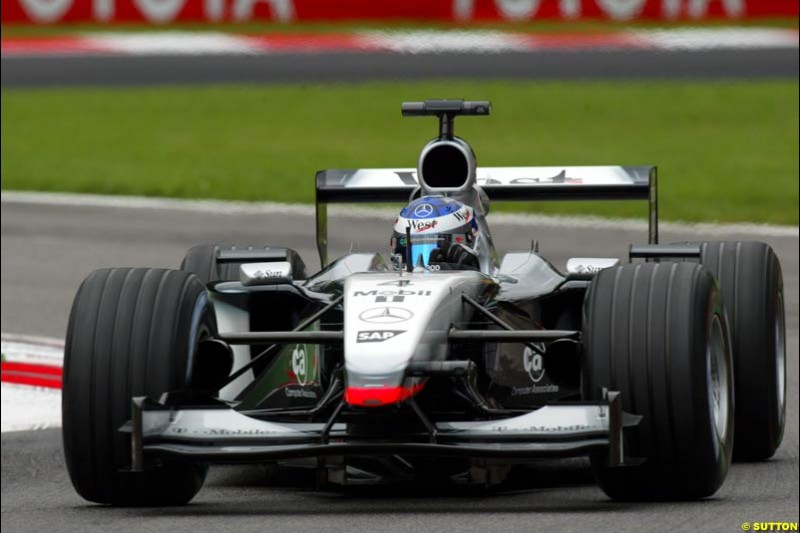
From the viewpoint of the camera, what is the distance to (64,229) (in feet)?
49.8

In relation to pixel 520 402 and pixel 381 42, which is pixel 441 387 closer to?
pixel 520 402

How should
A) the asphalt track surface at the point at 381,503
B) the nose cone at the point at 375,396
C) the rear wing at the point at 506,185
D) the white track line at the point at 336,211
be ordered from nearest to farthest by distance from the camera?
the asphalt track surface at the point at 381,503 → the nose cone at the point at 375,396 → the rear wing at the point at 506,185 → the white track line at the point at 336,211

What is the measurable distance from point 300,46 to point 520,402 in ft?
56.4

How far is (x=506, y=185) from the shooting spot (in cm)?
912

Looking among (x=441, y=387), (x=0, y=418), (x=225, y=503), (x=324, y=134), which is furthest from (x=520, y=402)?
(x=324, y=134)

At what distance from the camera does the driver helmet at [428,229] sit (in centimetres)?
765

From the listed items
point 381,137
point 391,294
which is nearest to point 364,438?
point 391,294

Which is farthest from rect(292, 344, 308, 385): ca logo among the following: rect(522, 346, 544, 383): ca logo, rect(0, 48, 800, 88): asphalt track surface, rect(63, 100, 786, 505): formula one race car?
rect(0, 48, 800, 88): asphalt track surface

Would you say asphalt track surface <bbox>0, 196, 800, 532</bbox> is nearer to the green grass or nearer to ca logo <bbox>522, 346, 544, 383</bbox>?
ca logo <bbox>522, 346, 544, 383</bbox>

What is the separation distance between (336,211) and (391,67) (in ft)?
26.5

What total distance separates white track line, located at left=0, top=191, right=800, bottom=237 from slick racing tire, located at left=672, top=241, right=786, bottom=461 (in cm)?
675

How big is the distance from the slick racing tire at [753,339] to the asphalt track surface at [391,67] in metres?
14.8

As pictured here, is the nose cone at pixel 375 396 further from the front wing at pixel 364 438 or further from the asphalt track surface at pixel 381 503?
the asphalt track surface at pixel 381 503

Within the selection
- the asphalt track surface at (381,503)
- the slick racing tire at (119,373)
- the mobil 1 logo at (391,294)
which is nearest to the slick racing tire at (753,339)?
the asphalt track surface at (381,503)
